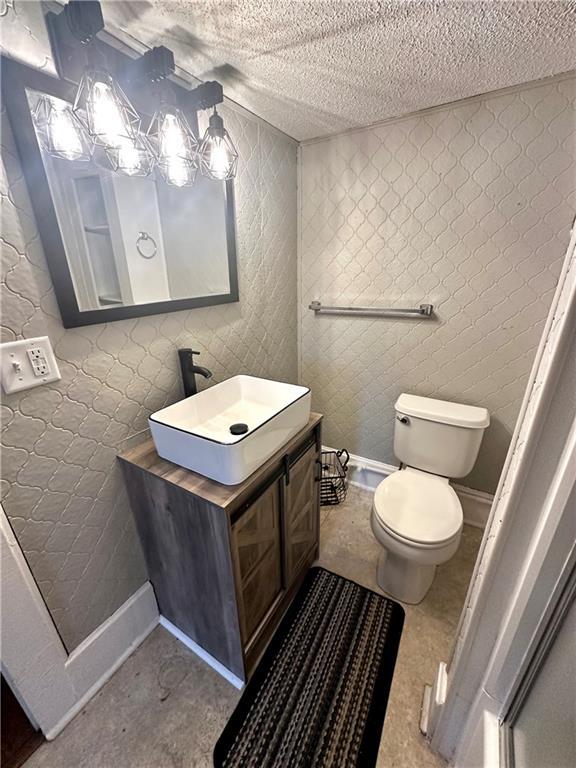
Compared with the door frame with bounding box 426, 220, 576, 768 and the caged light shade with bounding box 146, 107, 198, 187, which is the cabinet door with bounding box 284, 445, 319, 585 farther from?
the caged light shade with bounding box 146, 107, 198, 187

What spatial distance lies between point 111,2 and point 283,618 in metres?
2.18

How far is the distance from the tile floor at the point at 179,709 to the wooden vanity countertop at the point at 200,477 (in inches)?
33.2

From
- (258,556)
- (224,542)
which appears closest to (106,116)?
(224,542)

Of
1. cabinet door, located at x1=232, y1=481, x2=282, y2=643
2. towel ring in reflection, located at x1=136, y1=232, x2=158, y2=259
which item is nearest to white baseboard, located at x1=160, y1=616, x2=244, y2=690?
cabinet door, located at x1=232, y1=481, x2=282, y2=643

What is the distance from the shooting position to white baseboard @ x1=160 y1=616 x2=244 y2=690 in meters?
1.22

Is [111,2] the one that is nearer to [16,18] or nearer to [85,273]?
[16,18]

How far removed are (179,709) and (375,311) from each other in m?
1.95

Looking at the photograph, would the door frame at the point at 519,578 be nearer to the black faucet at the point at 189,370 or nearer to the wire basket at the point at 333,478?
the black faucet at the point at 189,370

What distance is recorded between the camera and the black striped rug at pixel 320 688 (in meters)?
1.04

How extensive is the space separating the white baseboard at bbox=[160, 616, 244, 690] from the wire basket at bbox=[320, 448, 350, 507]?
1.02 meters

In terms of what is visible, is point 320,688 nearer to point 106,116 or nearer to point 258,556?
point 258,556

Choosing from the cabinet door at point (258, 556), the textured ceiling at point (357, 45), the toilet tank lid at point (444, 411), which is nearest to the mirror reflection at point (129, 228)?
the textured ceiling at point (357, 45)

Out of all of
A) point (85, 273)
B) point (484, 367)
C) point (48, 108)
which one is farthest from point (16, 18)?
point (484, 367)

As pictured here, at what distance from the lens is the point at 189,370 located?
1.29 metres
